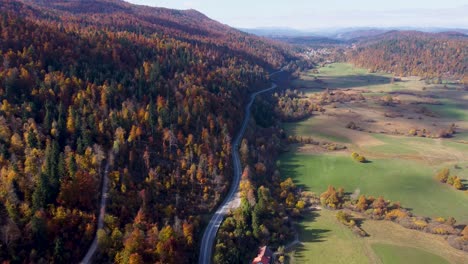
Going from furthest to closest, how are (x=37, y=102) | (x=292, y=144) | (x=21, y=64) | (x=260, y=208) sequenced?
(x=292, y=144), (x=21, y=64), (x=37, y=102), (x=260, y=208)

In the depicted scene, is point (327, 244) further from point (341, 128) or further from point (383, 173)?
point (341, 128)

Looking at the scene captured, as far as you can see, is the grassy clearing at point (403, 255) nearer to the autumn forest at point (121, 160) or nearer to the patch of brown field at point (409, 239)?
the patch of brown field at point (409, 239)

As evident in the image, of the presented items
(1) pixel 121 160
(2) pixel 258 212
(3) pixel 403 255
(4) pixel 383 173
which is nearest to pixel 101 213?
(1) pixel 121 160

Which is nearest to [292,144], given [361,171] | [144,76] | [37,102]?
[361,171]

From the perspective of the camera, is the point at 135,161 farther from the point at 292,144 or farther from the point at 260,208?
the point at 292,144

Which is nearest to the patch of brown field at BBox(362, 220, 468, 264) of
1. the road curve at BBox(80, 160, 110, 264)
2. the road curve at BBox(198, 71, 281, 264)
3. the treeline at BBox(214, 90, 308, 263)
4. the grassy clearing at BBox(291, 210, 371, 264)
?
the grassy clearing at BBox(291, 210, 371, 264)

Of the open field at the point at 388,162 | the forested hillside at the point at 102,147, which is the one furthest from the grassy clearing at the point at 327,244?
the forested hillside at the point at 102,147

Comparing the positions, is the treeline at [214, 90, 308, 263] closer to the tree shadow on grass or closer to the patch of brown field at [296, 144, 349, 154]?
the tree shadow on grass
